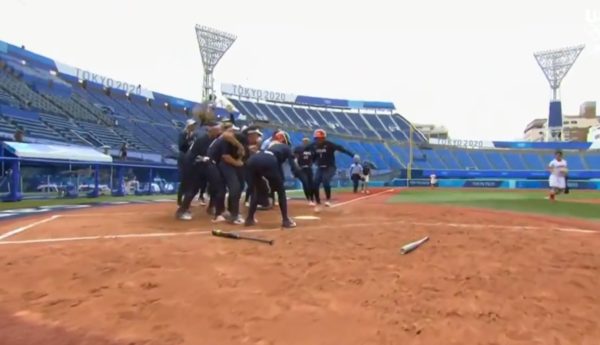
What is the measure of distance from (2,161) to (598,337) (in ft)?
57.9

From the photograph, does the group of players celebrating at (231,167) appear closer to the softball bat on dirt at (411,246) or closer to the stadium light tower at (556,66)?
the softball bat on dirt at (411,246)

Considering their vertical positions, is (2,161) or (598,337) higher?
(2,161)

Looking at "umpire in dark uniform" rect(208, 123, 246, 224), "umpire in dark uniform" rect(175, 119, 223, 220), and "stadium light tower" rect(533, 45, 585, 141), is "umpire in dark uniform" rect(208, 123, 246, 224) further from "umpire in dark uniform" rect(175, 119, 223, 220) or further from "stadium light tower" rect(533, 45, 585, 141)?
"stadium light tower" rect(533, 45, 585, 141)

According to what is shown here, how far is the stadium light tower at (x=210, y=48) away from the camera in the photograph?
45.5 metres

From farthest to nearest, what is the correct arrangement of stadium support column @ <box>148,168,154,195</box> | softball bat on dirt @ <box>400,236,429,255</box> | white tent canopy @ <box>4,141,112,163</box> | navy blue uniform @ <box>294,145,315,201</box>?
1. stadium support column @ <box>148,168,154,195</box>
2. white tent canopy @ <box>4,141,112,163</box>
3. navy blue uniform @ <box>294,145,315,201</box>
4. softball bat on dirt @ <box>400,236,429,255</box>

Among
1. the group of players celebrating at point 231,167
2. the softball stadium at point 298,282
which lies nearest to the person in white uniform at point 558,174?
the softball stadium at point 298,282

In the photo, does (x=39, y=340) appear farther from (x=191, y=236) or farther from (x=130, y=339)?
(x=191, y=236)

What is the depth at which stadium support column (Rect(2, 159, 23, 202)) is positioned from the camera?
1521 cm

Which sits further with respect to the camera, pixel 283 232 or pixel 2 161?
pixel 2 161

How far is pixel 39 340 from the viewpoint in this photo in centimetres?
262

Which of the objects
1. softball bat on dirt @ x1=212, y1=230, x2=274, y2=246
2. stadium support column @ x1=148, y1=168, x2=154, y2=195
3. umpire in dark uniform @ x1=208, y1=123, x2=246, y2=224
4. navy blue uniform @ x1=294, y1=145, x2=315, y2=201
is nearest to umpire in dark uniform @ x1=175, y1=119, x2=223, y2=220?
umpire in dark uniform @ x1=208, y1=123, x2=246, y2=224

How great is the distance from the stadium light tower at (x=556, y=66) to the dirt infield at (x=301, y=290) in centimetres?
7039

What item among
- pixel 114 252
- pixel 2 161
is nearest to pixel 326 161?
pixel 114 252

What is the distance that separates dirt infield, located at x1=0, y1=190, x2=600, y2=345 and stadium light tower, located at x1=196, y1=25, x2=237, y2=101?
41.8 m
